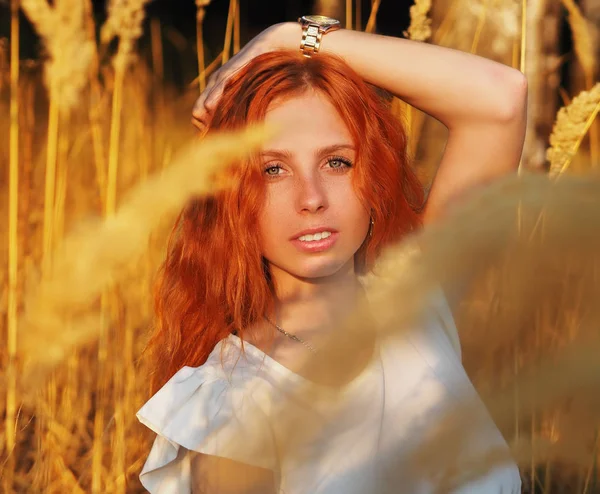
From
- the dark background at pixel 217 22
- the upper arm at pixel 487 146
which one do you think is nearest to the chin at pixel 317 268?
the upper arm at pixel 487 146

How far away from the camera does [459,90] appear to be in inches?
56.1

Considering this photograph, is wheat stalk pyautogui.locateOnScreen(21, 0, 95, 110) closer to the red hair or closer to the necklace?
the red hair

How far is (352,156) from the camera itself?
136cm

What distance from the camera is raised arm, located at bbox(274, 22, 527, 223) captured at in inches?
55.6

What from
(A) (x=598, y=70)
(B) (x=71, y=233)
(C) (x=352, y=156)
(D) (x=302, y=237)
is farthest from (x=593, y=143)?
(B) (x=71, y=233)

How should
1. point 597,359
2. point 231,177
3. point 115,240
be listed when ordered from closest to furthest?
point 597,359
point 115,240
point 231,177

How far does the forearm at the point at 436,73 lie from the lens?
1.41 metres

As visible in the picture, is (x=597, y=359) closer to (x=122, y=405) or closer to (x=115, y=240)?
(x=115, y=240)

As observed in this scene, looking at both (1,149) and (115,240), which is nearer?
(115,240)

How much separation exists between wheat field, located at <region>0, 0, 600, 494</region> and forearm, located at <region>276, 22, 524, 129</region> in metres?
0.11

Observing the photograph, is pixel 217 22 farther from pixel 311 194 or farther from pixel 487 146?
pixel 311 194

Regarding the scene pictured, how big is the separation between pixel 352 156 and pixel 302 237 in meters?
0.17

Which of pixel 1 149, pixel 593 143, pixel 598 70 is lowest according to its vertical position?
pixel 1 149

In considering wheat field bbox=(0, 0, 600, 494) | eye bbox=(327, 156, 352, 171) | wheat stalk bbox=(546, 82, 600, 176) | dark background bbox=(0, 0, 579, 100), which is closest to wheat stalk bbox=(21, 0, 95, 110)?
wheat field bbox=(0, 0, 600, 494)
